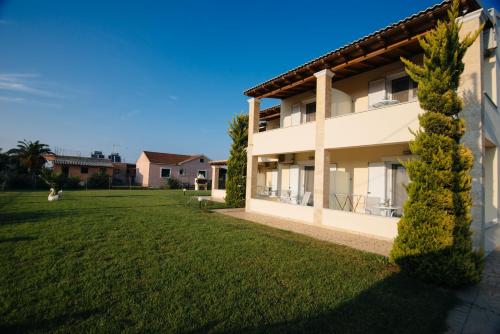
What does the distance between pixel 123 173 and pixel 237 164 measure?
111 feet

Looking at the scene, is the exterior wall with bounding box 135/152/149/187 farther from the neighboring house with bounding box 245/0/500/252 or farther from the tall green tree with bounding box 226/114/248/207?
the neighboring house with bounding box 245/0/500/252

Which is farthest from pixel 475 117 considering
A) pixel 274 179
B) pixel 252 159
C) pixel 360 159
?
pixel 274 179

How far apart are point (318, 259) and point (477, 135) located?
16.7 ft

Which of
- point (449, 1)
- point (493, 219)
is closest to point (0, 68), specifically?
point (449, 1)

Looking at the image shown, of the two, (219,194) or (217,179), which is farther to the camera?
(217,179)

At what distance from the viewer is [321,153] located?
407 inches

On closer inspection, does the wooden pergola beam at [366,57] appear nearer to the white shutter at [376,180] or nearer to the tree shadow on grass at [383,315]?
the white shutter at [376,180]

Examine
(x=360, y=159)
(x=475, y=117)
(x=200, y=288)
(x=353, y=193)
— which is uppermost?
(x=475, y=117)

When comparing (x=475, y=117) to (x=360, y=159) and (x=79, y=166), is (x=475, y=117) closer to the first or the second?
(x=360, y=159)

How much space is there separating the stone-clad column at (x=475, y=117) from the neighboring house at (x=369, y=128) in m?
0.02

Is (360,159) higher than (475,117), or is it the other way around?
(475,117)

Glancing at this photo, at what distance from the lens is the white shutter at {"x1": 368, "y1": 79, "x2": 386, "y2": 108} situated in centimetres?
1030

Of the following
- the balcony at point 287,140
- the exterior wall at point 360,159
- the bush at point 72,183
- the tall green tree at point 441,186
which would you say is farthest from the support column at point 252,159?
the bush at point 72,183

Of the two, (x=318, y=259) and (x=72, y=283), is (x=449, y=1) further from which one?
(x=72, y=283)
